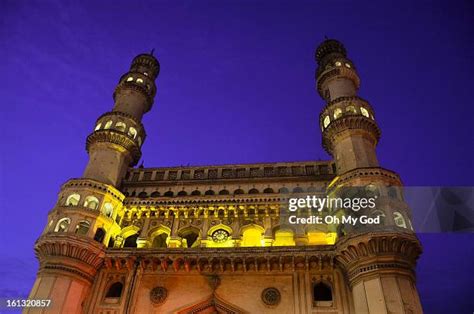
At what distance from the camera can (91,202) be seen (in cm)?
2455

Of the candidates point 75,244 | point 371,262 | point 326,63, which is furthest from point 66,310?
point 326,63

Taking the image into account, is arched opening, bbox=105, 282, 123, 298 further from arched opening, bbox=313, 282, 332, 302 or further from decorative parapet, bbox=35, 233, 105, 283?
arched opening, bbox=313, 282, 332, 302

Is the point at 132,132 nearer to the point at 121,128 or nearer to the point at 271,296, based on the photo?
the point at 121,128

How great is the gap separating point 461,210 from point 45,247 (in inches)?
946

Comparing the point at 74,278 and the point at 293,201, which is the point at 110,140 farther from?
the point at 293,201

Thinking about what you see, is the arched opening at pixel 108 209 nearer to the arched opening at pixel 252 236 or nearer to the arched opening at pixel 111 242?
the arched opening at pixel 111 242

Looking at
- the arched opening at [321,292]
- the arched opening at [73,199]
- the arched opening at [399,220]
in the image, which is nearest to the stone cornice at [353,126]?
the arched opening at [399,220]

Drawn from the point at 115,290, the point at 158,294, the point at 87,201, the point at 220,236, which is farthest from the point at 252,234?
the point at 87,201

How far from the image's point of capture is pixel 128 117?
30.1m

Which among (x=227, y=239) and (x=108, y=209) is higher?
(x=108, y=209)

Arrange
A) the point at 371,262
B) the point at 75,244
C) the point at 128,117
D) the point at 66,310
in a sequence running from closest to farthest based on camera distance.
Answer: the point at 371,262 → the point at 66,310 → the point at 75,244 → the point at 128,117

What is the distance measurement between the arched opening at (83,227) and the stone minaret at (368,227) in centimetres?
1484

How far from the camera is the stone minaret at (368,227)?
18.5 meters

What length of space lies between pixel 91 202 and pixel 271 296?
12.6 metres
